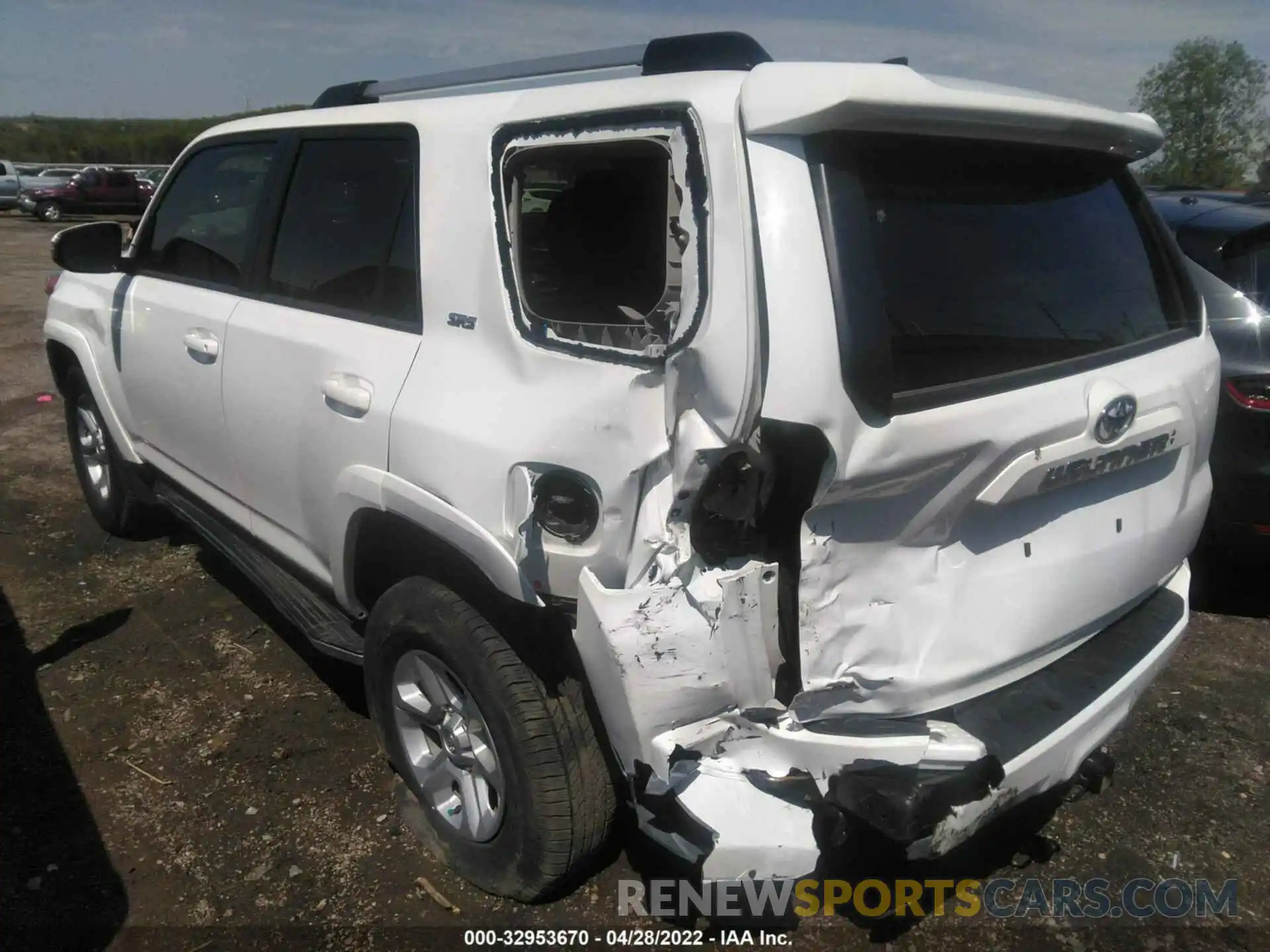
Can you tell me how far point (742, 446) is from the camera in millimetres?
1772

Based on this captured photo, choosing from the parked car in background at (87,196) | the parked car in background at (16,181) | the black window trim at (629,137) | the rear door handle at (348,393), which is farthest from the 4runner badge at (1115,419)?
the parked car in background at (16,181)

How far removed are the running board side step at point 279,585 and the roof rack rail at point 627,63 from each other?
1.60 metres

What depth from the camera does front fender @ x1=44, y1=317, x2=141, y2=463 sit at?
4160mm

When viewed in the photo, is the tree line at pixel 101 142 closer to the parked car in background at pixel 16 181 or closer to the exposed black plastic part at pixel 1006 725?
the parked car in background at pixel 16 181

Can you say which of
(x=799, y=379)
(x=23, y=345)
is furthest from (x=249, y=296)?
(x=23, y=345)

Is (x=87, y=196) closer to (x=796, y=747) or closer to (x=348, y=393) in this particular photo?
(x=348, y=393)

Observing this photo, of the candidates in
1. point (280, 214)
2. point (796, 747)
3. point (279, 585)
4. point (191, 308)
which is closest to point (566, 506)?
point (796, 747)

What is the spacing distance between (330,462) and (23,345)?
Answer: 354 inches

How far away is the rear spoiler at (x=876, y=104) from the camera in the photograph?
1.68 meters

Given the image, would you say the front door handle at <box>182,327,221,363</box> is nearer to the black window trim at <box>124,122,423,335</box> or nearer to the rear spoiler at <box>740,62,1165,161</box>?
the black window trim at <box>124,122,423,335</box>

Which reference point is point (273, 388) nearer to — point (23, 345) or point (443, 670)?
point (443, 670)

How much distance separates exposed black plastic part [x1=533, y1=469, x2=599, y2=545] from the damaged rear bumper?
0.16 metres

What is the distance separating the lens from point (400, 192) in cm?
257

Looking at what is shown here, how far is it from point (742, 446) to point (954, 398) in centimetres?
44
